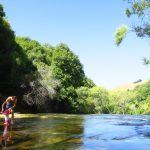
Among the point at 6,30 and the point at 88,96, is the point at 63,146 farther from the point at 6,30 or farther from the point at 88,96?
the point at 88,96

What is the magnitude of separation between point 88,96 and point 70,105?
19972 mm

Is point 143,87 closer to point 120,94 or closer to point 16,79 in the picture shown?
point 120,94

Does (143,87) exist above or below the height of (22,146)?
above

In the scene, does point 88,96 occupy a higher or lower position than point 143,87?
lower

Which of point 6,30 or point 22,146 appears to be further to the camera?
point 6,30

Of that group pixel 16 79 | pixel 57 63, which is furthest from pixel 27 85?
pixel 57 63

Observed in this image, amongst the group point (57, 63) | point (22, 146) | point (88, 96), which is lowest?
point (22, 146)

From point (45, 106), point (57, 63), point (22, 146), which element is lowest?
point (22, 146)

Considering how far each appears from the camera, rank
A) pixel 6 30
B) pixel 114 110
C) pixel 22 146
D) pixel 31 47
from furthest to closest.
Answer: pixel 114 110
pixel 31 47
pixel 6 30
pixel 22 146

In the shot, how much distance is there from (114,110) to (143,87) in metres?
18.7

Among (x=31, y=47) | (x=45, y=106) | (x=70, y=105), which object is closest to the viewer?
(x=45, y=106)

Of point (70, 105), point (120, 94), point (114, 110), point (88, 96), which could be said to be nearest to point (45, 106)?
point (70, 105)

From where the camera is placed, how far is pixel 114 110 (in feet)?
399

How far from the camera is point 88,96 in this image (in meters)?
95.1
